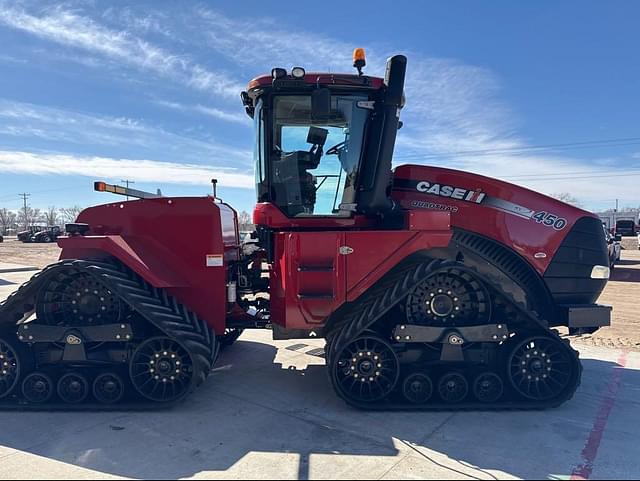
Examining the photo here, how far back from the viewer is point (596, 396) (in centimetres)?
450

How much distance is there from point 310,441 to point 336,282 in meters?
1.41

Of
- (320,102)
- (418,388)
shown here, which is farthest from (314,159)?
(418,388)

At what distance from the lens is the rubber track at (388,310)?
13.0 feet

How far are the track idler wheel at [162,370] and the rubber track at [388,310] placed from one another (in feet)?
4.51

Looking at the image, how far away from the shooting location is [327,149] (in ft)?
14.3

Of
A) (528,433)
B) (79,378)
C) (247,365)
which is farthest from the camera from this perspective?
(247,365)

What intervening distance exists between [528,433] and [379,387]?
52.1 inches

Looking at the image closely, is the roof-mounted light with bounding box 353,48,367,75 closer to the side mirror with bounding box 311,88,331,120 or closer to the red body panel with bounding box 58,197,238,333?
the side mirror with bounding box 311,88,331,120

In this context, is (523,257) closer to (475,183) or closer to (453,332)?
(475,183)

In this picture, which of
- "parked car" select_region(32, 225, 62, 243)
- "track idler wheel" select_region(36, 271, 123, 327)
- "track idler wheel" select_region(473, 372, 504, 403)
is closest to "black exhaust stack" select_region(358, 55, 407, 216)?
"track idler wheel" select_region(473, 372, 504, 403)

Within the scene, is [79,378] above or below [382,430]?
above

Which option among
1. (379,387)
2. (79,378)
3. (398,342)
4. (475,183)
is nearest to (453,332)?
(398,342)

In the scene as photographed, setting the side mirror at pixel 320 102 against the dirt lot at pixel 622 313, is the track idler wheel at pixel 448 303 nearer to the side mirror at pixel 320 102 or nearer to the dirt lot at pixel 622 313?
the side mirror at pixel 320 102

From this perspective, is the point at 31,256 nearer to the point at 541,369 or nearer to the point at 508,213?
the point at 508,213
